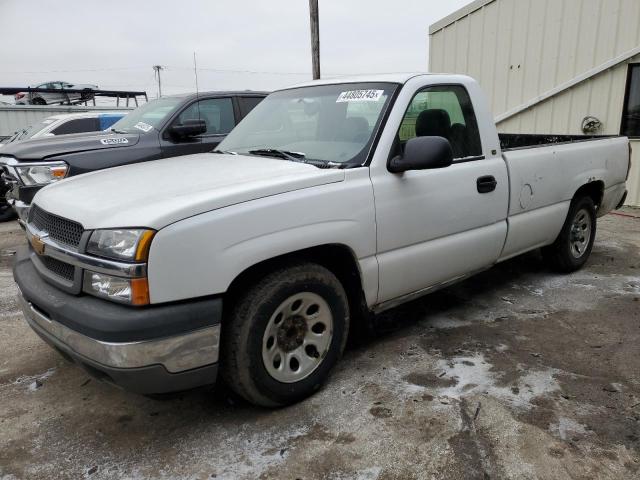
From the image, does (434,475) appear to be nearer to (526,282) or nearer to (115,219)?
(115,219)

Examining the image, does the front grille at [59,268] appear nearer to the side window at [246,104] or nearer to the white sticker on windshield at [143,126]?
Answer: the white sticker on windshield at [143,126]

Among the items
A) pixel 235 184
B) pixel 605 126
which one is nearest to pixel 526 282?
pixel 235 184

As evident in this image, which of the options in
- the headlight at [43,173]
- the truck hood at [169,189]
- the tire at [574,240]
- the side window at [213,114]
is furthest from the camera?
the side window at [213,114]

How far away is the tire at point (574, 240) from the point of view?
5.02 meters

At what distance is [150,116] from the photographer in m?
6.71

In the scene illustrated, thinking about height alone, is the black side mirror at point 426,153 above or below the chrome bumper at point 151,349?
above

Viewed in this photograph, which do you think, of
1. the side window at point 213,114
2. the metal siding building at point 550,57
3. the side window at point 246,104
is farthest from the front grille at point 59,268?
the metal siding building at point 550,57

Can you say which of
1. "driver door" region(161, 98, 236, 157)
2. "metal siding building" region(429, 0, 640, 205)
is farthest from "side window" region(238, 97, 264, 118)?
"metal siding building" region(429, 0, 640, 205)

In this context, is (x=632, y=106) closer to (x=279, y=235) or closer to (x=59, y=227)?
(x=279, y=235)

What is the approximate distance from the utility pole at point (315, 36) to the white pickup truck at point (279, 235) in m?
10.1

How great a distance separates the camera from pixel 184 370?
241 cm

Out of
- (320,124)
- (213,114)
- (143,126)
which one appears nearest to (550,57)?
(213,114)

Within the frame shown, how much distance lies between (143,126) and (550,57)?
6909mm

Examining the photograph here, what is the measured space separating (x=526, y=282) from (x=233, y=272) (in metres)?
3.58
